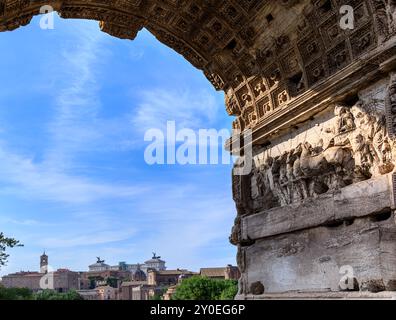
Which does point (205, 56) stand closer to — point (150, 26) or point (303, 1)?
point (150, 26)

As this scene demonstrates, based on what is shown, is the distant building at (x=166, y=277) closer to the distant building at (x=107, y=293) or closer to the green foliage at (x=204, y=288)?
the distant building at (x=107, y=293)

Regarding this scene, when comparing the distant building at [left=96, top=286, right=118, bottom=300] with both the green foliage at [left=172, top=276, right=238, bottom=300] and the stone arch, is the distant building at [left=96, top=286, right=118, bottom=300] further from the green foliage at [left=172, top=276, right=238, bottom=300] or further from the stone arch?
the stone arch

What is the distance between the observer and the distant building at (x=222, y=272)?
74.1m

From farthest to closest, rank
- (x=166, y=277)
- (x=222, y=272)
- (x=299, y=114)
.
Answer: (x=166, y=277) < (x=222, y=272) < (x=299, y=114)

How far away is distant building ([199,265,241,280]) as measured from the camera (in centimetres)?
7406

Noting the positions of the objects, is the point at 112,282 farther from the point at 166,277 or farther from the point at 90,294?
the point at 166,277

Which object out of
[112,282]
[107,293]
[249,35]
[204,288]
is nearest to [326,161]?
[249,35]

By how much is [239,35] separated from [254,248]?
389 centimetres

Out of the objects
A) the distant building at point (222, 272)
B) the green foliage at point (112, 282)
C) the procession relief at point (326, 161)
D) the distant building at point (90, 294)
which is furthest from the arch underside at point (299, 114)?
the green foliage at point (112, 282)

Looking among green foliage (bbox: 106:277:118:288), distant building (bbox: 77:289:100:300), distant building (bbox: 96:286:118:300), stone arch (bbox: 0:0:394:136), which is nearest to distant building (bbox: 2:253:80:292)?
distant building (bbox: 77:289:100:300)

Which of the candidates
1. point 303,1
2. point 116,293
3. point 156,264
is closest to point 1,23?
point 303,1

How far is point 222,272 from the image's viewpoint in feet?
259

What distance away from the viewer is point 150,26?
29.9 ft
